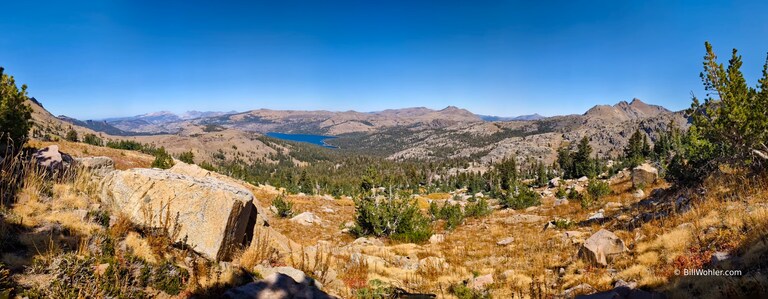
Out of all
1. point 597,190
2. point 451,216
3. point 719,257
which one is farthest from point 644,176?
point 719,257

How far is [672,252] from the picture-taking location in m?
10.4

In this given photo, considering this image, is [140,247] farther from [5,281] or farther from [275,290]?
[275,290]

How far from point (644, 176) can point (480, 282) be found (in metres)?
46.4

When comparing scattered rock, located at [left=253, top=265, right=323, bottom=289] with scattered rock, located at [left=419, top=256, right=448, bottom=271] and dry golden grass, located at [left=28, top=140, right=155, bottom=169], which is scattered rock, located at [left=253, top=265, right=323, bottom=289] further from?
dry golden grass, located at [left=28, top=140, right=155, bottom=169]

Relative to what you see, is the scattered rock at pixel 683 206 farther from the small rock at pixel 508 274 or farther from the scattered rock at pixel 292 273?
the scattered rock at pixel 292 273

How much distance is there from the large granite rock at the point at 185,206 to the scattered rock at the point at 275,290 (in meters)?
2.57

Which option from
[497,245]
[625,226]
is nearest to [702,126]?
[625,226]

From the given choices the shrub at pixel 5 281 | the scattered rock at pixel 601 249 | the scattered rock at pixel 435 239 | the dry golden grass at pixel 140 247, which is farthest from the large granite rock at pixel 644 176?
the shrub at pixel 5 281

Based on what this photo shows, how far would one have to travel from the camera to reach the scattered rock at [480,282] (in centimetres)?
1080

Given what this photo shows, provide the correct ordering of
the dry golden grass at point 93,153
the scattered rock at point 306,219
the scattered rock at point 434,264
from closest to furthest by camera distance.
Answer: the scattered rock at point 434,264 → the scattered rock at point 306,219 → the dry golden grass at point 93,153

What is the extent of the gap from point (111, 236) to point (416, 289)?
27.8 ft

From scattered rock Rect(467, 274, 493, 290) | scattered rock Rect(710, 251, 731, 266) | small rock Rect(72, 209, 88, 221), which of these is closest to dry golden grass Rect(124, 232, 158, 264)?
small rock Rect(72, 209, 88, 221)

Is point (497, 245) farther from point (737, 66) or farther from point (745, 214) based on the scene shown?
point (737, 66)

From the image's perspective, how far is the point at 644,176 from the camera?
44.4 metres
